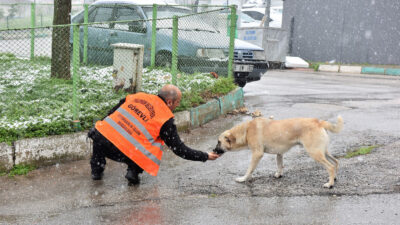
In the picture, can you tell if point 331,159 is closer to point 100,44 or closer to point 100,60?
point 100,60

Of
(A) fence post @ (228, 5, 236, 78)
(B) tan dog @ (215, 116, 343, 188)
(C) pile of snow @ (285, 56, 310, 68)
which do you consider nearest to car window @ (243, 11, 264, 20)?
(C) pile of snow @ (285, 56, 310, 68)

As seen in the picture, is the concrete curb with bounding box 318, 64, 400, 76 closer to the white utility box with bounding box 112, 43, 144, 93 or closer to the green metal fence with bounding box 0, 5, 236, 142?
the green metal fence with bounding box 0, 5, 236, 142

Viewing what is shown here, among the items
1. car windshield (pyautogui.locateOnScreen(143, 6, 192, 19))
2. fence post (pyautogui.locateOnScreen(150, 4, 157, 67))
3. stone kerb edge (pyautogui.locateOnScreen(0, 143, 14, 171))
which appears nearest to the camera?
stone kerb edge (pyautogui.locateOnScreen(0, 143, 14, 171))

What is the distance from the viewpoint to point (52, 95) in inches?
290

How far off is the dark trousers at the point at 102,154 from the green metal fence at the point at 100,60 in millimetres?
1055

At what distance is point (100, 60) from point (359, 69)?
13606 mm

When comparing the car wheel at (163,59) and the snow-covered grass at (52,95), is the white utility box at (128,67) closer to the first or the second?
the snow-covered grass at (52,95)

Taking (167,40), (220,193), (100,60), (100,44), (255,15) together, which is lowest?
(220,193)

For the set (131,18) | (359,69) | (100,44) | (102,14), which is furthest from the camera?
(359,69)

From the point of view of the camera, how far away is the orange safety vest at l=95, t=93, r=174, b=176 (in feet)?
15.7

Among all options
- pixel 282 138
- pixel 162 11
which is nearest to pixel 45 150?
pixel 282 138

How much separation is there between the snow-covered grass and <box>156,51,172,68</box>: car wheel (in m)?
0.37

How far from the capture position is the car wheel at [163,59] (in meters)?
10.0

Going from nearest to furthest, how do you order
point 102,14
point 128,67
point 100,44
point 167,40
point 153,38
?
point 128,67 < point 153,38 < point 167,40 < point 100,44 < point 102,14
